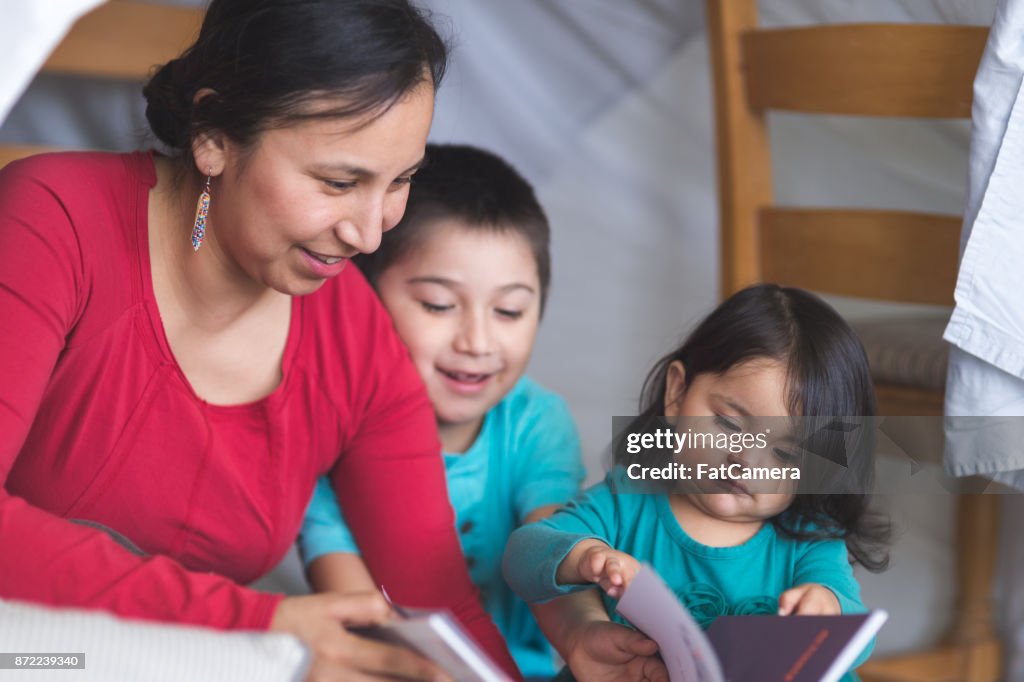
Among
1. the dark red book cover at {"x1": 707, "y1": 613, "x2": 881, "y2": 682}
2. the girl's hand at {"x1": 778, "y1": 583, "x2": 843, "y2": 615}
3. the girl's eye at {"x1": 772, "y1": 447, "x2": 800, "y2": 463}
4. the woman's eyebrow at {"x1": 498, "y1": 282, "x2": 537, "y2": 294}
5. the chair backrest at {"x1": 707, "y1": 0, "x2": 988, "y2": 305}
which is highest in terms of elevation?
the chair backrest at {"x1": 707, "y1": 0, "x2": 988, "y2": 305}

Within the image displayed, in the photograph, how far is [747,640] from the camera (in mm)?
845

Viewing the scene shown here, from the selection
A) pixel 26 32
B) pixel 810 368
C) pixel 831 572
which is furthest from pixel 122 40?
pixel 831 572

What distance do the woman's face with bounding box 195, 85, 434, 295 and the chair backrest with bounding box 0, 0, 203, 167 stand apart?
87 centimetres

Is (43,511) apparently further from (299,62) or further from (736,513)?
(736,513)

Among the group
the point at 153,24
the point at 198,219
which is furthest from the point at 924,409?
the point at 153,24

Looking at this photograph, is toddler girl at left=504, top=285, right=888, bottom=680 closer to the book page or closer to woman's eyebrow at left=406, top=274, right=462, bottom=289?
the book page

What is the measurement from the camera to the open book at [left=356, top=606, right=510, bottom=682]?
720mm

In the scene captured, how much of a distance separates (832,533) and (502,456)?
0.43 metres

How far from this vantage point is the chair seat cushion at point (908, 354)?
151 centimetres

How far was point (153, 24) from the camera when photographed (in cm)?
180

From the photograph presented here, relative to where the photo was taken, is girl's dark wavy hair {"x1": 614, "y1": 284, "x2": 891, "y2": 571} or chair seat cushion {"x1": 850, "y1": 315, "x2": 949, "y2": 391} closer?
girl's dark wavy hair {"x1": 614, "y1": 284, "x2": 891, "y2": 571}

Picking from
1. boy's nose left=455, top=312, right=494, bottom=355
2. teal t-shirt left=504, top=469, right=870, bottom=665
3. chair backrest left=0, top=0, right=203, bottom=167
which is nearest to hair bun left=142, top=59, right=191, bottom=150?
boy's nose left=455, top=312, right=494, bottom=355

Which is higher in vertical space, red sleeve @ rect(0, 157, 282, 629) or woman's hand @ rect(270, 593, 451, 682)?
red sleeve @ rect(0, 157, 282, 629)

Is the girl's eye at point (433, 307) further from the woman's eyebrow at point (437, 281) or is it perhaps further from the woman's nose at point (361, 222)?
the woman's nose at point (361, 222)
